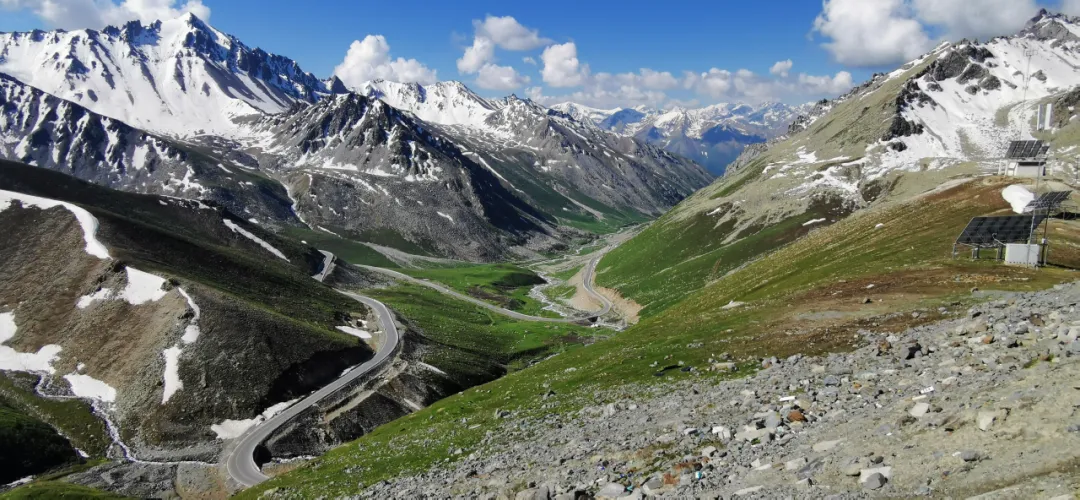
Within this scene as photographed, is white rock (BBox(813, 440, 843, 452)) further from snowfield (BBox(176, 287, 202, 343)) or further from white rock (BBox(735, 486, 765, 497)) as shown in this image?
snowfield (BBox(176, 287, 202, 343))

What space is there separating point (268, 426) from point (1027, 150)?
128m

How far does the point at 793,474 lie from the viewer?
73.5 ft

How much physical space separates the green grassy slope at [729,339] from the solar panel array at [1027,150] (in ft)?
57.4

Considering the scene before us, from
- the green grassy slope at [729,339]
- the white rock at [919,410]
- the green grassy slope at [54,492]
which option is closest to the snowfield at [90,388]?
the green grassy slope at [54,492]

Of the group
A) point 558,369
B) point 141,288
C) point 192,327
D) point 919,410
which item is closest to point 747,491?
point 919,410

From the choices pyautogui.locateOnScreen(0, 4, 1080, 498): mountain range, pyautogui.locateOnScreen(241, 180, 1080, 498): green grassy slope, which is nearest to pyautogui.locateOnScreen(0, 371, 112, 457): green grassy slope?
pyautogui.locateOnScreen(0, 4, 1080, 498): mountain range

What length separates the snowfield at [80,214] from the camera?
11732 centimetres

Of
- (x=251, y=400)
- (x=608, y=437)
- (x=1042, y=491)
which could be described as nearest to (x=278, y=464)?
(x=251, y=400)

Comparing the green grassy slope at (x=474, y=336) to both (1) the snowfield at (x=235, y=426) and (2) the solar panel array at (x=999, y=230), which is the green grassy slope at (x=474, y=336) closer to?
(1) the snowfield at (x=235, y=426)

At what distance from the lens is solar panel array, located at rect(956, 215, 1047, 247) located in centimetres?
6291

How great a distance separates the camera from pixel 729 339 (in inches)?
2136

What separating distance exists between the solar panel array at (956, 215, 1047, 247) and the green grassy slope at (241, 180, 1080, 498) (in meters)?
2.81

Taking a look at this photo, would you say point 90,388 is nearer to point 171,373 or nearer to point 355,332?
point 171,373

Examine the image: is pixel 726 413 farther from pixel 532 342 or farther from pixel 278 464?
pixel 532 342
